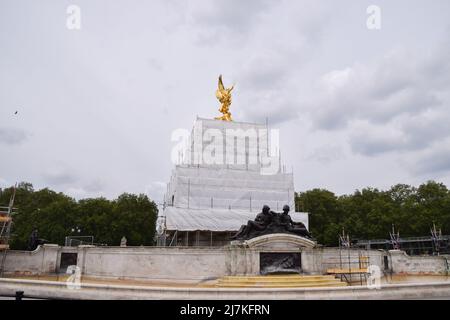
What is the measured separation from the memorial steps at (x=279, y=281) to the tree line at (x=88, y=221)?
29.2 meters

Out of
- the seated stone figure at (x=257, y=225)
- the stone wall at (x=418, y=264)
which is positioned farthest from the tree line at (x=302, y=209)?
the seated stone figure at (x=257, y=225)

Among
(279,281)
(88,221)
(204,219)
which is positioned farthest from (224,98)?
(279,281)

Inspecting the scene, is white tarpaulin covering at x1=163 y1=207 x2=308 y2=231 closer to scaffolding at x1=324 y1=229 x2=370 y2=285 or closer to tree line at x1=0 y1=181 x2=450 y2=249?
scaffolding at x1=324 y1=229 x2=370 y2=285

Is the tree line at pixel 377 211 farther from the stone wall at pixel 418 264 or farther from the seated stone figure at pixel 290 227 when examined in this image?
the seated stone figure at pixel 290 227

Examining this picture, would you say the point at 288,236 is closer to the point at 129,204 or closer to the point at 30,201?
the point at 129,204

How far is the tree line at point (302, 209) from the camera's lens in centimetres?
4619

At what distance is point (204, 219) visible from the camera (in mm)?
34906

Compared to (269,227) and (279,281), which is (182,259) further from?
(279,281)

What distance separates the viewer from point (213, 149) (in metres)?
43.1
